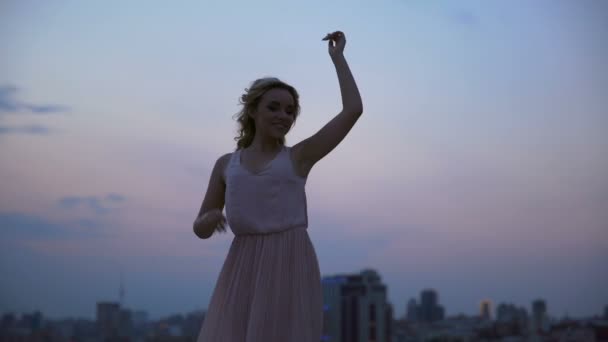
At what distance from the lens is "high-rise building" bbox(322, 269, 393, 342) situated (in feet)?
316

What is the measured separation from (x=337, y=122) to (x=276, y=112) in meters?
0.27

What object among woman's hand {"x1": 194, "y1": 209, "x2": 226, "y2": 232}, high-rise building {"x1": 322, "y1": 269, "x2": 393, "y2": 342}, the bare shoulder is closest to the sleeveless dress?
woman's hand {"x1": 194, "y1": 209, "x2": 226, "y2": 232}

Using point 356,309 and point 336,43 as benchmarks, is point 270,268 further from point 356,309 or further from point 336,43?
point 356,309

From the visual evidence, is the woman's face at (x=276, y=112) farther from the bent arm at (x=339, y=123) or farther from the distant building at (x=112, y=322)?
the distant building at (x=112, y=322)

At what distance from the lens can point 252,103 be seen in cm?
319

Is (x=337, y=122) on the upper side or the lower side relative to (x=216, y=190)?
upper

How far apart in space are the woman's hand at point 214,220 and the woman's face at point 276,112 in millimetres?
388

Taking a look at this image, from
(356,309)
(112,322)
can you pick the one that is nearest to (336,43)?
(112,322)

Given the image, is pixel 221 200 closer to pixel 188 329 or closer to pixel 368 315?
pixel 188 329

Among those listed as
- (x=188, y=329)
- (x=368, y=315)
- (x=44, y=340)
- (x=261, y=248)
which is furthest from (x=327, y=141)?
(x=368, y=315)

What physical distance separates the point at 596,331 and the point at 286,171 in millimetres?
76665

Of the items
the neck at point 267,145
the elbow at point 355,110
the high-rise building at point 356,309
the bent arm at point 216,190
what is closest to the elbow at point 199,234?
the bent arm at point 216,190

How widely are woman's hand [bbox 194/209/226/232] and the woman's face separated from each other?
39cm

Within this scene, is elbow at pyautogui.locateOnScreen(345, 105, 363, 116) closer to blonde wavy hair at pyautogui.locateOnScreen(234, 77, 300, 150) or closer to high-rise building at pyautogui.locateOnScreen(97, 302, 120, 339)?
blonde wavy hair at pyautogui.locateOnScreen(234, 77, 300, 150)
